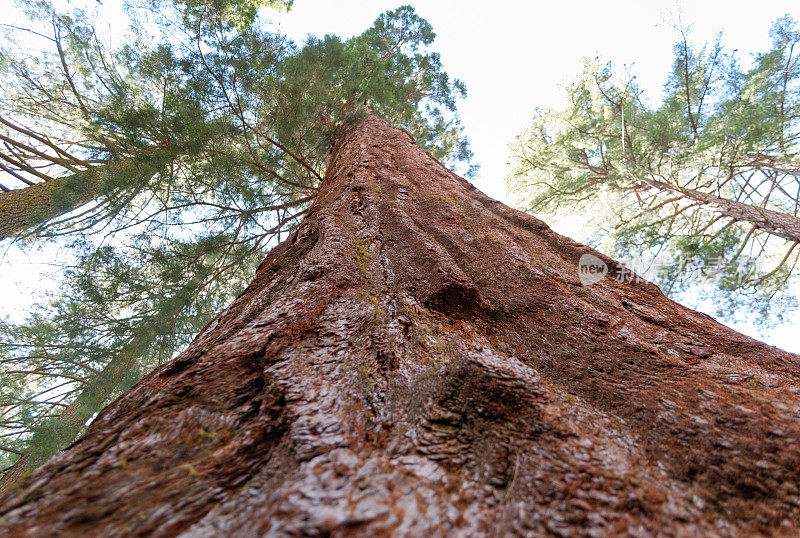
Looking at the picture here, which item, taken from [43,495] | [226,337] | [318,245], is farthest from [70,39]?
[43,495]

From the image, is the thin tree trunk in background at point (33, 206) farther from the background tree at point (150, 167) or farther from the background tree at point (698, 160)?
the background tree at point (698, 160)

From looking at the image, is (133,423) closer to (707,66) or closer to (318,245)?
(318,245)

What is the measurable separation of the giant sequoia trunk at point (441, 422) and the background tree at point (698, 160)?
5.31 meters

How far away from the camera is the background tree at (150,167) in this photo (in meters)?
3.58

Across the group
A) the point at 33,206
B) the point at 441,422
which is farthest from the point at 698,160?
the point at 33,206

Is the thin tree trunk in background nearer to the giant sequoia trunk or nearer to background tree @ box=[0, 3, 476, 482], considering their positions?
background tree @ box=[0, 3, 476, 482]

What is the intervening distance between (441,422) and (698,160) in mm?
7220

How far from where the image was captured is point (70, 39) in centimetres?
416

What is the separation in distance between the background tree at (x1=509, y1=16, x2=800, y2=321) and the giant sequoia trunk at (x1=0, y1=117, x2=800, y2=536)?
5305mm

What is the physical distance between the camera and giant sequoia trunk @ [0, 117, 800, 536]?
2.00 ft

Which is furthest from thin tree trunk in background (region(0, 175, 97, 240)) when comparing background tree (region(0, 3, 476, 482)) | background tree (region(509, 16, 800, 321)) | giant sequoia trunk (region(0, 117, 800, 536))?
background tree (region(509, 16, 800, 321))

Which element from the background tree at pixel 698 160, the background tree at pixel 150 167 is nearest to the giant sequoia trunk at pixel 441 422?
the background tree at pixel 150 167

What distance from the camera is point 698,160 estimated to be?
5.53 m

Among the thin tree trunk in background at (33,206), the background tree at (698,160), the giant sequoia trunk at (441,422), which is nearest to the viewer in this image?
the giant sequoia trunk at (441,422)
